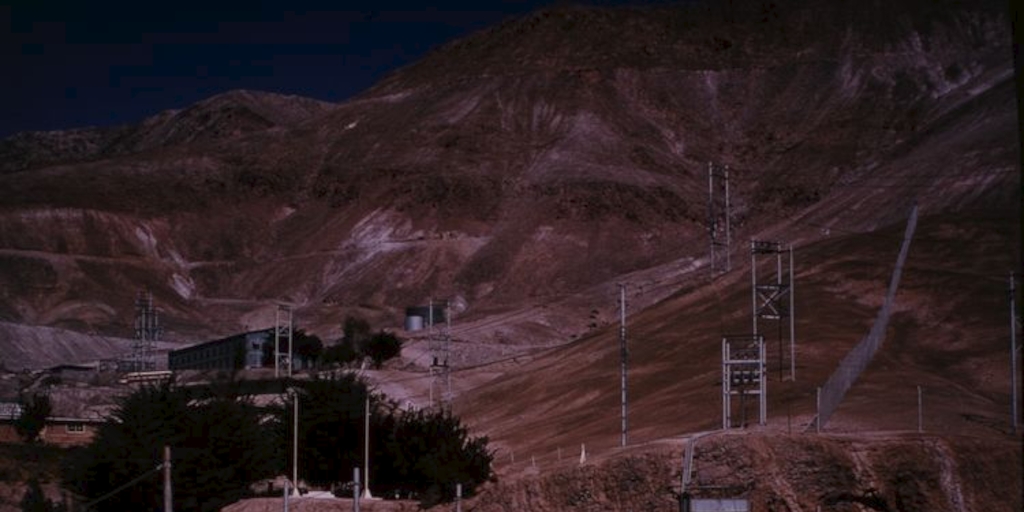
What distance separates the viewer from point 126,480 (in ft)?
182

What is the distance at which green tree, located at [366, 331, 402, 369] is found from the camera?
129 m

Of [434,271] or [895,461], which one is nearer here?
[895,461]

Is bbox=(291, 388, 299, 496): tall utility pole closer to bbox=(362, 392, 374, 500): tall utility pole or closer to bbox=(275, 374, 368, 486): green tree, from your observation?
bbox=(275, 374, 368, 486): green tree

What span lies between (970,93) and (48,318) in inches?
4342

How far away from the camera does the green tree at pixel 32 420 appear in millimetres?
83812

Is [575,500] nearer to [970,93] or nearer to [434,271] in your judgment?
[434,271]

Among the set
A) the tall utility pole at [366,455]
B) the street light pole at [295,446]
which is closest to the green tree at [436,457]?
the tall utility pole at [366,455]

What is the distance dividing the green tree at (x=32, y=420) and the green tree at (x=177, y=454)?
25.2m

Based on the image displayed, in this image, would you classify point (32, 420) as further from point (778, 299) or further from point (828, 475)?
point (828, 475)

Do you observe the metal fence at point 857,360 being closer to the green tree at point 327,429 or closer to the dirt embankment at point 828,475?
the dirt embankment at point 828,475

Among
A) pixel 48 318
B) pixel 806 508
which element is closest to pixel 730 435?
pixel 806 508

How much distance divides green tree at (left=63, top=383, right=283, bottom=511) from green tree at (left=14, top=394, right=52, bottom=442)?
25194 mm

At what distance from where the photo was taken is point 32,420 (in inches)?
3310

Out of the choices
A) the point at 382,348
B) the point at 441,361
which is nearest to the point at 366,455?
the point at 441,361
